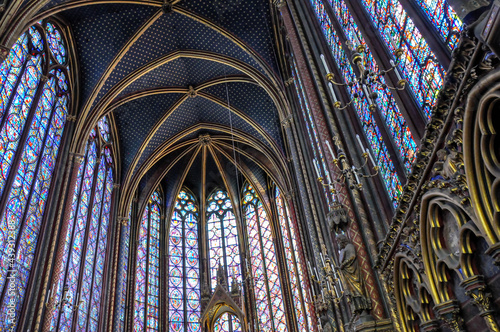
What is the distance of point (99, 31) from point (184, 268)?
11.0 metres

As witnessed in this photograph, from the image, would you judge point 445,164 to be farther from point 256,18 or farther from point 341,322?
point 256,18

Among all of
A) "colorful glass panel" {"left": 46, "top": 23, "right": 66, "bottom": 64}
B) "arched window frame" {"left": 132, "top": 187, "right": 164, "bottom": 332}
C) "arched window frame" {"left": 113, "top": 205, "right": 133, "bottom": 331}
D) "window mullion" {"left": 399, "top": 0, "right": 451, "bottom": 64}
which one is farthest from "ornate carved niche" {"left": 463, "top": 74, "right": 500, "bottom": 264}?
"arched window frame" {"left": 132, "top": 187, "right": 164, "bottom": 332}

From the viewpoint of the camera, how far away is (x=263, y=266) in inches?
760

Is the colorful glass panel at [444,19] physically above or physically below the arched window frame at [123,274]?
below

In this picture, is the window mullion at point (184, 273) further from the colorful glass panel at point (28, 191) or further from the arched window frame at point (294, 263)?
the colorful glass panel at point (28, 191)

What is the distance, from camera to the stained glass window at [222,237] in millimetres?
19703

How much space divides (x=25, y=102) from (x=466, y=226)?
10908mm

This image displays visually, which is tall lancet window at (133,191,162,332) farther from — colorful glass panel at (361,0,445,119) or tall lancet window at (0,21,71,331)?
colorful glass panel at (361,0,445,119)

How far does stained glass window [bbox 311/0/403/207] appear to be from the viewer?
6.55 metres

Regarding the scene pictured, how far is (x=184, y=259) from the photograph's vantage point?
788 inches

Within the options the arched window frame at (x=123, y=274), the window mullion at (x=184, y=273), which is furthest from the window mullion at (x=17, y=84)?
the window mullion at (x=184, y=273)

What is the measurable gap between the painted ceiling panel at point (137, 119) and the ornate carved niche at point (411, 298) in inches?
529

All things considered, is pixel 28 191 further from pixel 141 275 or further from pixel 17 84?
pixel 141 275

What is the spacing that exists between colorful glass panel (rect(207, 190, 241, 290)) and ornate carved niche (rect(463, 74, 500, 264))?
15.3m
